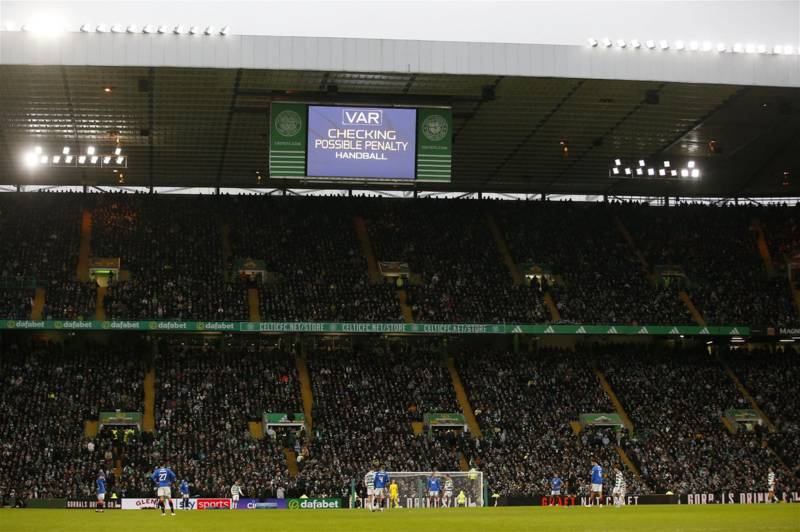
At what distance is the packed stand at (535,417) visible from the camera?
1967 inches

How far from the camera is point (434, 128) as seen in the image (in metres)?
44.4

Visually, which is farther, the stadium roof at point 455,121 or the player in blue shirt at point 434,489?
the stadium roof at point 455,121

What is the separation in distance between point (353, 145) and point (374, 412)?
50.8 ft

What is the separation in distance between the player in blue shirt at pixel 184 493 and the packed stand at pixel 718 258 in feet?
96.2

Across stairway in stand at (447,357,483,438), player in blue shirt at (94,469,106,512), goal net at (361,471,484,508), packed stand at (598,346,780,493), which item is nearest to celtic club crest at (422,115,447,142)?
goal net at (361,471,484,508)

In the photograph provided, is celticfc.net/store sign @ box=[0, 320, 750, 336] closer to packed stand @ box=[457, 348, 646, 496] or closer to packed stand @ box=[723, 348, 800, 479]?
packed stand @ box=[457, 348, 646, 496]

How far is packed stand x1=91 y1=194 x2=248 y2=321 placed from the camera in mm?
57344

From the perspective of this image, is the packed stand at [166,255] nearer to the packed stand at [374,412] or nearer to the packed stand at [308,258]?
the packed stand at [308,258]

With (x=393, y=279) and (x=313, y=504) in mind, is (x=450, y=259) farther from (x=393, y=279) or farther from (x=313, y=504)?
(x=313, y=504)

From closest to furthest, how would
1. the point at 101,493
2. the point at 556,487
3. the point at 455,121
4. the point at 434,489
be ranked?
the point at 101,493 < the point at 434,489 < the point at 556,487 < the point at 455,121

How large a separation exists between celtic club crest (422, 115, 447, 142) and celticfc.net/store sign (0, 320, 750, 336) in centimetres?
1595

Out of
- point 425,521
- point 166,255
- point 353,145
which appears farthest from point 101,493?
point 166,255

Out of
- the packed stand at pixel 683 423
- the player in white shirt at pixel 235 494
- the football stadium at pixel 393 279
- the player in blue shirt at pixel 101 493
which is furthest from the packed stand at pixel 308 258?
the player in blue shirt at pixel 101 493

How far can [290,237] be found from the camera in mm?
64062
